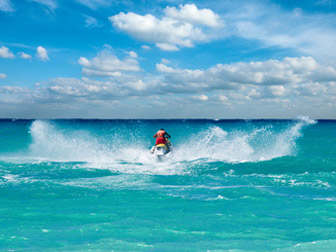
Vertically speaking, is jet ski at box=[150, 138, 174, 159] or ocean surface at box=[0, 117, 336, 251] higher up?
jet ski at box=[150, 138, 174, 159]

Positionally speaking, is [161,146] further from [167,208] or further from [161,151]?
[167,208]

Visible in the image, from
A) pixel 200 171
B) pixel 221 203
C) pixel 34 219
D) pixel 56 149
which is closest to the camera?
pixel 34 219

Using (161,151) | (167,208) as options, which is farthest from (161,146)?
(167,208)

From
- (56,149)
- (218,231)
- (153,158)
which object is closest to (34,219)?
Answer: (218,231)

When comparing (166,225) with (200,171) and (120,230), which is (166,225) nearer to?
(120,230)

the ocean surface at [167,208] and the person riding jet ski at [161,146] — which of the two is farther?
the person riding jet ski at [161,146]

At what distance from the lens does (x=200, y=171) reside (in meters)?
20.2

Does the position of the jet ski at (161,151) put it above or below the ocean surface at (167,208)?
above

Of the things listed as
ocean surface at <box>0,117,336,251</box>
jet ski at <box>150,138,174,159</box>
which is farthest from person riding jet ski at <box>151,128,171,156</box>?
ocean surface at <box>0,117,336,251</box>

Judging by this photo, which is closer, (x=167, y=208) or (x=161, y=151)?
(x=167, y=208)

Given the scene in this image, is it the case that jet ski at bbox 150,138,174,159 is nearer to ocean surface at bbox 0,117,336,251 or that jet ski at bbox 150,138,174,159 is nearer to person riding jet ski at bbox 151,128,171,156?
person riding jet ski at bbox 151,128,171,156

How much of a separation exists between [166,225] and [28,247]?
3788 mm

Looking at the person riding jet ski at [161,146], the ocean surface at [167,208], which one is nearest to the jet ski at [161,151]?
the person riding jet ski at [161,146]

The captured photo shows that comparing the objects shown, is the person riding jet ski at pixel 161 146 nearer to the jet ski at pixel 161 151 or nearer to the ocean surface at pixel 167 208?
the jet ski at pixel 161 151
